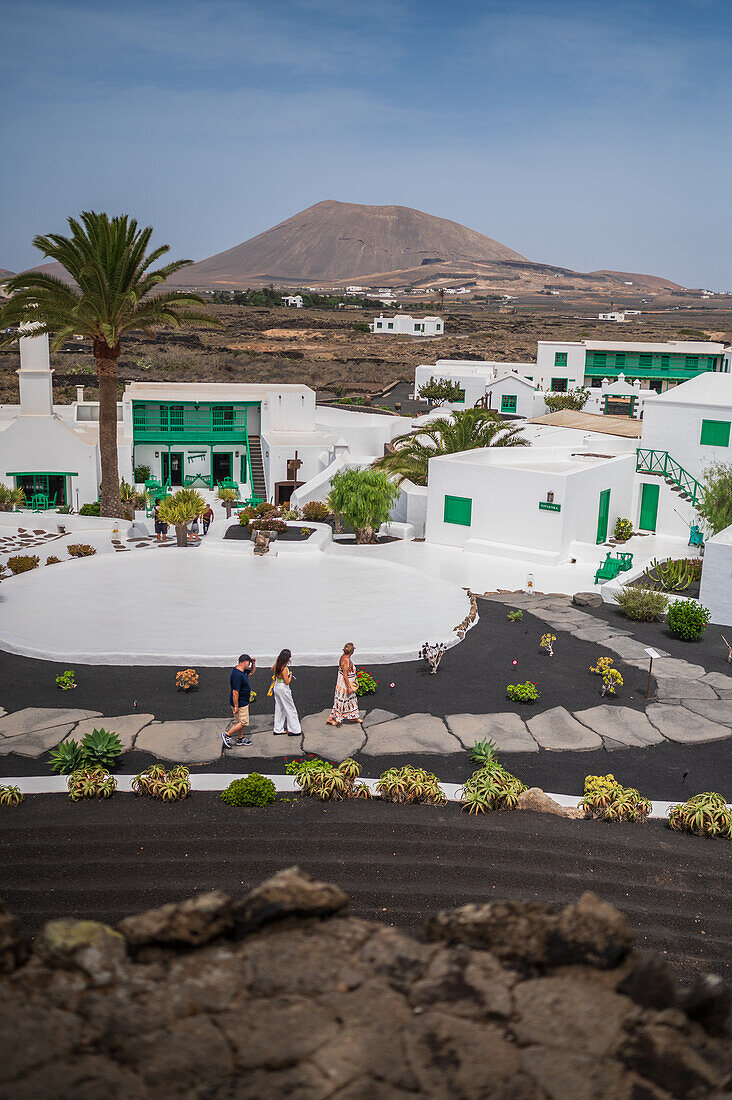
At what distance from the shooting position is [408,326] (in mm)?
112562

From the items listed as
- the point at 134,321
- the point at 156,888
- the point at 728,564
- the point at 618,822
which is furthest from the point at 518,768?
the point at 134,321

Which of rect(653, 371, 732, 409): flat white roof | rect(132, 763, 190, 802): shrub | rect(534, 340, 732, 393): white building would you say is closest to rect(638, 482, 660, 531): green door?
rect(653, 371, 732, 409): flat white roof

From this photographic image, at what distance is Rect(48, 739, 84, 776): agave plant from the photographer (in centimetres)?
1148

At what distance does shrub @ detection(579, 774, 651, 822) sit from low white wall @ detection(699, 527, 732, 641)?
10456mm

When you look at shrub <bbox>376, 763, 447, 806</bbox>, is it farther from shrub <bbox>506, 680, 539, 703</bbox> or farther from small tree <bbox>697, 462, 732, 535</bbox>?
small tree <bbox>697, 462, 732, 535</bbox>

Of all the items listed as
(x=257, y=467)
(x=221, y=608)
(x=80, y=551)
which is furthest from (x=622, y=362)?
(x=221, y=608)

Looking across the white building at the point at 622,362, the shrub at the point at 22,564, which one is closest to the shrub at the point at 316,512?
the shrub at the point at 22,564

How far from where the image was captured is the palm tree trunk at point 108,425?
2909cm

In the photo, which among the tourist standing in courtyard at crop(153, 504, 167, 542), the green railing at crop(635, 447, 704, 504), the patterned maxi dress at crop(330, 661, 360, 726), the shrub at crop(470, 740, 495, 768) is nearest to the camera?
the shrub at crop(470, 740, 495, 768)

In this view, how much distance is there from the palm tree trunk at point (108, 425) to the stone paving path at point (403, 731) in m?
17.4

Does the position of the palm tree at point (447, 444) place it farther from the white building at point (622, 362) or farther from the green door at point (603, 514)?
the white building at point (622, 362)

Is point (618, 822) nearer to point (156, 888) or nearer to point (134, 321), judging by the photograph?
point (156, 888)

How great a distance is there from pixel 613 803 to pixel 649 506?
20467 mm

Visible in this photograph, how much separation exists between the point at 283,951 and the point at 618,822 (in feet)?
26.0
